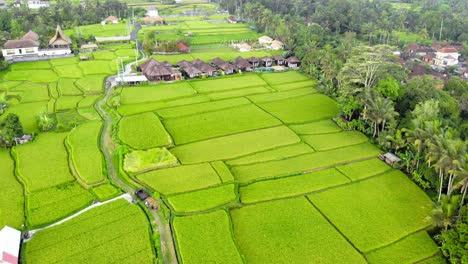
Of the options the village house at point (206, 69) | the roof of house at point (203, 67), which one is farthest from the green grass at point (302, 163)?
the roof of house at point (203, 67)

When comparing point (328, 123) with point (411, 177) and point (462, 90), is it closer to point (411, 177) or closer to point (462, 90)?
point (411, 177)

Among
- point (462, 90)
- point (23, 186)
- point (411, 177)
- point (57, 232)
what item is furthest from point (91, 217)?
point (462, 90)

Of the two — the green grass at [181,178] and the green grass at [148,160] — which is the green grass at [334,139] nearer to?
the green grass at [181,178]

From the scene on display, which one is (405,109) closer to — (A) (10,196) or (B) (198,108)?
(B) (198,108)

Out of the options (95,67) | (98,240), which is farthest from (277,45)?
(98,240)

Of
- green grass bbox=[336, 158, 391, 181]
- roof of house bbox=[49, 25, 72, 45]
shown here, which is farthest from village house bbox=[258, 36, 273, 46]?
green grass bbox=[336, 158, 391, 181]

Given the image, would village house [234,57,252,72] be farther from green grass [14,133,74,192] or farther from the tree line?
green grass [14,133,74,192]
